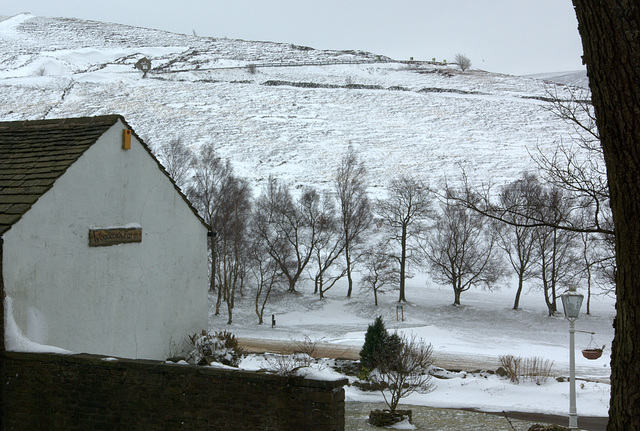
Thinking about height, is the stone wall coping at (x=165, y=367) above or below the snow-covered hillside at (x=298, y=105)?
below

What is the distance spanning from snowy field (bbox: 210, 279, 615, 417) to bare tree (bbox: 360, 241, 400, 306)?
1020 mm

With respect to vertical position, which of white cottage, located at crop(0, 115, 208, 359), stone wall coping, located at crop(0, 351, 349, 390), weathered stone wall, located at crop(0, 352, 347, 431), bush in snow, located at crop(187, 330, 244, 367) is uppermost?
white cottage, located at crop(0, 115, 208, 359)

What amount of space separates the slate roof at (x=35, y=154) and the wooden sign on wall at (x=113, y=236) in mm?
1419

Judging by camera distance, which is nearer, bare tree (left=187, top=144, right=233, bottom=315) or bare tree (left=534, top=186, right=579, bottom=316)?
bare tree (left=534, top=186, right=579, bottom=316)

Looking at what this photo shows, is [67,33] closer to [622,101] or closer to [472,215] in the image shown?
[472,215]

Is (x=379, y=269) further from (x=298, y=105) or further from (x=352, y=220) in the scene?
(x=298, y=105)

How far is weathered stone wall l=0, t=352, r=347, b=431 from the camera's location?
725 centimetres

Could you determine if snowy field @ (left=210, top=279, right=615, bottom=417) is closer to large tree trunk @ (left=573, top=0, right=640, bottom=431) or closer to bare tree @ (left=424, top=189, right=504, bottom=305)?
bare tree @ (left=424, top=189, right=504, bottom=305)

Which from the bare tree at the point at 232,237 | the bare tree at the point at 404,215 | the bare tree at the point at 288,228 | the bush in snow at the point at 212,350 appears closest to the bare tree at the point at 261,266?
the bare tree at the point at 288,228

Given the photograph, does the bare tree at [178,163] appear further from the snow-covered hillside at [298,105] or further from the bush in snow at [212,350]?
the bush in snow at [212,350]

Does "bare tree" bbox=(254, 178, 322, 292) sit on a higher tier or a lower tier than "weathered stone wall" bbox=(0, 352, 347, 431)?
higher

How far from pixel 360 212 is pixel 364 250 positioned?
121 inches

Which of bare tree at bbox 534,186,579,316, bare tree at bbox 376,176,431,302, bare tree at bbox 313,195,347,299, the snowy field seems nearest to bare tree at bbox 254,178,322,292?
bare tree at bbox 313,195,347,299

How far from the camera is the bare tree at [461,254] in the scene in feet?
144
